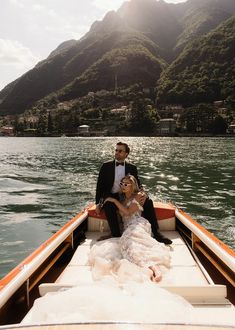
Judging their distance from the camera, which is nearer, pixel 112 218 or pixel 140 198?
pixel 140 198

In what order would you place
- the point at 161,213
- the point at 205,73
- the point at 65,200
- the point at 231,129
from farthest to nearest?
the point at 205,73 < the point at 231,129 < the point at 65,200 < the point at 161,213

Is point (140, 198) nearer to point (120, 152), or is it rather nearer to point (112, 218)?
point (112, 218)

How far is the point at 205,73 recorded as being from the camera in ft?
573

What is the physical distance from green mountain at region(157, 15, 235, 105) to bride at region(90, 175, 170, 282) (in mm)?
155735

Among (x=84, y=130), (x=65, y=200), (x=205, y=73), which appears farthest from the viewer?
(x=205, y=73)

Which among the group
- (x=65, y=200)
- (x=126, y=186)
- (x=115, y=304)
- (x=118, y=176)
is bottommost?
(x=65, y=200)

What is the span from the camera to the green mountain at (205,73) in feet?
545

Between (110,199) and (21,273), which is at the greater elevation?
(110,199)

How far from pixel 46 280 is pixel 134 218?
6.51 ft

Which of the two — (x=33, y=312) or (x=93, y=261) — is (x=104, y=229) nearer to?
(x=93, y=261)

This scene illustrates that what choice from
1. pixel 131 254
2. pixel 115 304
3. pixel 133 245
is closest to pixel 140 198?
pixel 133 245

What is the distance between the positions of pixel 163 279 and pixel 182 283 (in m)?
0.30

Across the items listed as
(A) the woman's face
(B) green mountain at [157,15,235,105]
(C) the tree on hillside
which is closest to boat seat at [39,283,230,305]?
(A) the woman's face

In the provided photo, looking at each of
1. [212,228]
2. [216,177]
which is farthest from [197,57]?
[212,228]
